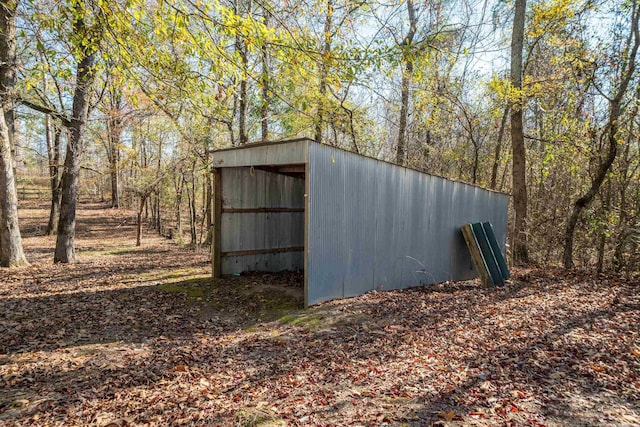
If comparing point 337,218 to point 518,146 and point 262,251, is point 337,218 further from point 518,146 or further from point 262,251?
point 518,146

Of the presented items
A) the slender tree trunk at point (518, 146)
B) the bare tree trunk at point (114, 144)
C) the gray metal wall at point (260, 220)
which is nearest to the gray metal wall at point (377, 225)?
the slender tree trunk at point (518, 146)

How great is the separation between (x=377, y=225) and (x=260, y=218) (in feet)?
8.97

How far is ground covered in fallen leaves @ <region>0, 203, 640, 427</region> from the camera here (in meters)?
2.70

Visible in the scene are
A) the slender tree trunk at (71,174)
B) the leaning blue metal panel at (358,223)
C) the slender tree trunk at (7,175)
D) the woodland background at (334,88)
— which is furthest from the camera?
the slender tree trunk at (71,174)

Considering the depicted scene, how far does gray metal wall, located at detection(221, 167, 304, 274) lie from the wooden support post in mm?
88

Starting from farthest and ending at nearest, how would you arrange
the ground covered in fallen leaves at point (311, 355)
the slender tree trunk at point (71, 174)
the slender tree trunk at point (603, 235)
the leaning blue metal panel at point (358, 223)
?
1. the slender tree trunk at point (71, 174)
2. the slender tree trunk at point (603, 235)
3. the leaning blue metal panel at point (358, 223)
4. the ground covered in fallen leaves at point (311, 355)

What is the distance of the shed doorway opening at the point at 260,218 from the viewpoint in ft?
23.7

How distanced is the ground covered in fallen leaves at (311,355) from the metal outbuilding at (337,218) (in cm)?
63

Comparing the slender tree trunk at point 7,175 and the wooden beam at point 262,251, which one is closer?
the slender tree trunk at point 7,175

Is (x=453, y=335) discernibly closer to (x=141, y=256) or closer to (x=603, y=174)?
(x=603, y=174)

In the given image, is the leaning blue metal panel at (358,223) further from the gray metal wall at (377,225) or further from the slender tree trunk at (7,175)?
the slender tree trunk at (7,175)

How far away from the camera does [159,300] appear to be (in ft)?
19.1

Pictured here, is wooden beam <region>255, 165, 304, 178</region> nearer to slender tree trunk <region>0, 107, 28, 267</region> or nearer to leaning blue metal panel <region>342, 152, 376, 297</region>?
leaning blue metal panel <region>342, 152, 376, 297</region>

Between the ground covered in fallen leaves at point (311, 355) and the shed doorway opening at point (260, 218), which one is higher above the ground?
the shed doorway opening at point (260, 218)
